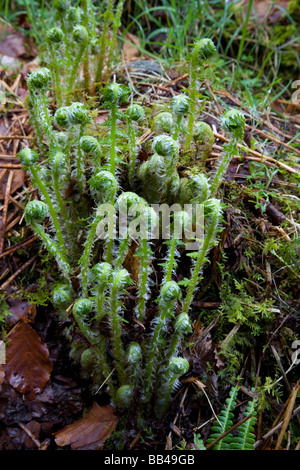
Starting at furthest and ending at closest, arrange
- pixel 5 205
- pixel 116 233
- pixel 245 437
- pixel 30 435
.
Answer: pixel 5 205, pixel 116 233, pixel 30 435, pixel 245 437

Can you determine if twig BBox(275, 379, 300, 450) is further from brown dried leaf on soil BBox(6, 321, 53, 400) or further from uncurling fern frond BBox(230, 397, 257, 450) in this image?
brown dried leaf on soil BBox(6, 321, 53, 400)

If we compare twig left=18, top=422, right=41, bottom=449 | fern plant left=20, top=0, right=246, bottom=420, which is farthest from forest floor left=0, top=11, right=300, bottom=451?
fern plant left=20, top=0, right=246, bottom=420

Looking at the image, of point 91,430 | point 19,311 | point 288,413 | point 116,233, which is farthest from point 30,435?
point 288,413

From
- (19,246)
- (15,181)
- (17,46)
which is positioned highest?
(17,46)

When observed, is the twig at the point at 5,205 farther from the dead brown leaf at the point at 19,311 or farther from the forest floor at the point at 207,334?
the dead brown leaf at the point at 19,311

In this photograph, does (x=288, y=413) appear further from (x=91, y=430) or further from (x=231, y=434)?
(x=91, y=430)

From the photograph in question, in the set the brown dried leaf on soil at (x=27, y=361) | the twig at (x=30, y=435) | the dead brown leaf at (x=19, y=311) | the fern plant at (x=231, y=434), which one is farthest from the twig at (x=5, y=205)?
the fern plant at (x=231, y=434)

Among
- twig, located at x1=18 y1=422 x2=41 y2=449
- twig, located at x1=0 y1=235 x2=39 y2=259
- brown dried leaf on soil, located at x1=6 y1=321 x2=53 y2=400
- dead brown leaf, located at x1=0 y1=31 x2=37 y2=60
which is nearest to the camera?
twig, located at x1=18 y1=422 x2=41 y2=449
